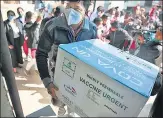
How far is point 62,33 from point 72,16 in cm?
16

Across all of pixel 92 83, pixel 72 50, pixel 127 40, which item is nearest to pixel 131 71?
pixel 92 83

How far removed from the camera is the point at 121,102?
1178 millimetres

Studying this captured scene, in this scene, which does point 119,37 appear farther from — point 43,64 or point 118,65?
point 118,65

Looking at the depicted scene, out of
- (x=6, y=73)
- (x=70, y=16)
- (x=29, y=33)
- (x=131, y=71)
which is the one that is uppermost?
(x=70, y=16)

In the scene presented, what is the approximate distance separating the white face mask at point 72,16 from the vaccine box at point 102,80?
240 millimetres

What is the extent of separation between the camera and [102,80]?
4.03 feet

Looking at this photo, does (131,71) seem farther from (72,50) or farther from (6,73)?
(6,73)

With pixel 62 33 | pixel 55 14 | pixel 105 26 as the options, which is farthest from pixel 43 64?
pixel 105 26

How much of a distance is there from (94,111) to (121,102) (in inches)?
9.7

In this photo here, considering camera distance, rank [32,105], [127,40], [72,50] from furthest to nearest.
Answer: [127,40] < [32,105] < [72,50]

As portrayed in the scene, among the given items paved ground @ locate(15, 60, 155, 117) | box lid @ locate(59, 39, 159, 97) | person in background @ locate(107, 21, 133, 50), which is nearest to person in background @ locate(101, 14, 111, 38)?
person in background @ locate(107, 21, 133, 50)

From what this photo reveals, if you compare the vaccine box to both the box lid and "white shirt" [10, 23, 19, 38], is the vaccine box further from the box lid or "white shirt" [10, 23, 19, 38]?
"white shirt" [10, 23, 19, 38]

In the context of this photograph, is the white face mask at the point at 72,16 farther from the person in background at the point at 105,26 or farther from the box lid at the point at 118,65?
the person in background at the point at 105,26

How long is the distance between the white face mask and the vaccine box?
0.24m
